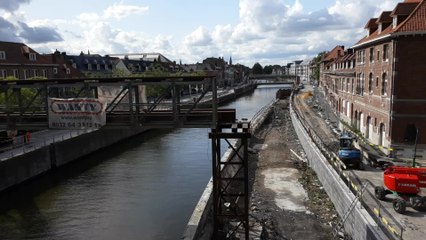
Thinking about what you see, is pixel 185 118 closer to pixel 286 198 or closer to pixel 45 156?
pixel 286 198

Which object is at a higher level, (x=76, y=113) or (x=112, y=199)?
(x=76, y=113)

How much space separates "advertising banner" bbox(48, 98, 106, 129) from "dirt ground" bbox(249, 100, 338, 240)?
9.41 metres

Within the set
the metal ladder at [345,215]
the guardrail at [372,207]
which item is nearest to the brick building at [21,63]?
the guardrail at [372,207]

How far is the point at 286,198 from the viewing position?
2202 cm

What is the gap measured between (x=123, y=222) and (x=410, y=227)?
14.8 meters

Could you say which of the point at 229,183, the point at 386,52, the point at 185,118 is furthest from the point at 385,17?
the point at 229,183

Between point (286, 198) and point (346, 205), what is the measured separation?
16.5ft

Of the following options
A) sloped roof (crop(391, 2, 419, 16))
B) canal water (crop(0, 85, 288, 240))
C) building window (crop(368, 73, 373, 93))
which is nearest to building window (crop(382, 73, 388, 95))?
building window (crop(368, 73, 373, 93))

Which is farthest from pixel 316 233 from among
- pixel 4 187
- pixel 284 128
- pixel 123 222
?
pixel 284 128

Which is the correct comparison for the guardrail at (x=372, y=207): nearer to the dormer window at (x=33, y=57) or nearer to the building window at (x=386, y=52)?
the building window at (x=386, y=52)

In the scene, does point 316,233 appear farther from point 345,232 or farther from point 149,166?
point 149,166

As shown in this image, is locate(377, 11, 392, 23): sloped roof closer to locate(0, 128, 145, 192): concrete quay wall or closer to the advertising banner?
locate(0, 128, 145, 192): concrete quay wall

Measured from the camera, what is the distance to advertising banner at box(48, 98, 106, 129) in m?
17.5

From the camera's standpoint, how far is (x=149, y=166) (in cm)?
3309
